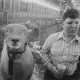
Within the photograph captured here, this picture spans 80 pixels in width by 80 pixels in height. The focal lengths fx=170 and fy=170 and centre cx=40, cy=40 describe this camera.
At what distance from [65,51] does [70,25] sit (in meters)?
0.13

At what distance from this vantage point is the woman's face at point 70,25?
81 cm

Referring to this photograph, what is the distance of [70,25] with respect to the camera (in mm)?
812

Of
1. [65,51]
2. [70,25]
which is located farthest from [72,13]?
[65,51]

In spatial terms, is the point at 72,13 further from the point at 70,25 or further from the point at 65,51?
the point at 65,51

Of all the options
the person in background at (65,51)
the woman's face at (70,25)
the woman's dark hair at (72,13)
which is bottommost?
the person in background at (65,51)

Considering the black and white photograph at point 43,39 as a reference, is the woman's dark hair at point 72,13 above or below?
above

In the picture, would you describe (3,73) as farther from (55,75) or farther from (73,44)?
(73,44)

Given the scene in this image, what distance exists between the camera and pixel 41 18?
0.85 metres

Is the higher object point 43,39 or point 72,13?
point 72,13

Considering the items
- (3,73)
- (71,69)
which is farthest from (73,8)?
(3,73)

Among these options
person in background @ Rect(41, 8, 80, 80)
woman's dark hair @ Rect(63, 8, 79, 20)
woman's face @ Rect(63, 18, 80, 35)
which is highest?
woman's dark hair @ Rect(63, 8, 79, 20)

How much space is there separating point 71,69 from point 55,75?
3.3 inches

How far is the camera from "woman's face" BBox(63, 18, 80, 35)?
31.8 inches

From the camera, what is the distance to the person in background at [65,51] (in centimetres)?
81
